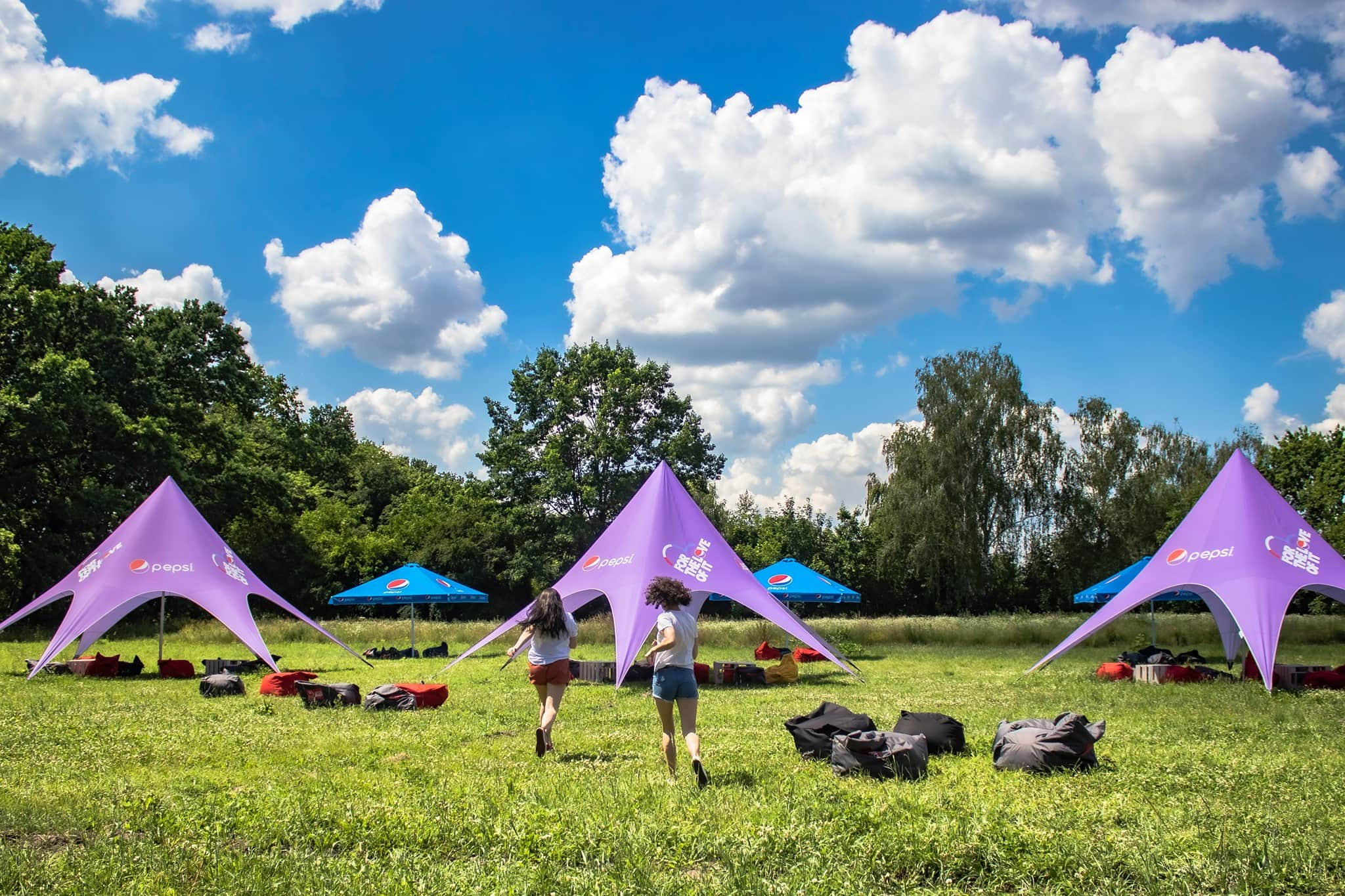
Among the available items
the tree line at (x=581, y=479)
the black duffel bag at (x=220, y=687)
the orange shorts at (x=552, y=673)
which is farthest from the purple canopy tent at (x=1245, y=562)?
the tree line at (x=581, y=479)

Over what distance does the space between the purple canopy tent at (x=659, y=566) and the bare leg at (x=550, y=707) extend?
187 inches

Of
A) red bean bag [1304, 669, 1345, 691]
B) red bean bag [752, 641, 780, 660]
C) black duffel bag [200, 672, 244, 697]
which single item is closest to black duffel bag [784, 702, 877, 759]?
black duffel bag [200, 672, 244, 697]

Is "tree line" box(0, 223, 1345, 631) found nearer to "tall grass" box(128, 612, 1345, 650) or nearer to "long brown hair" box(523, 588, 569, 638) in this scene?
"tall grass" box(128, 612, 1345, 650)

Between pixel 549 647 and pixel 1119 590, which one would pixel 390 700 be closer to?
pixel 549 647

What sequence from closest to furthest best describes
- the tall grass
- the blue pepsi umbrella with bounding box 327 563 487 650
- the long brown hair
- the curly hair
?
the curly hair
the long brown hair
the blue pepsi umbrella with bounding box 327 563 487 650
the tall grass

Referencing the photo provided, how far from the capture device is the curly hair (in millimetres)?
7059

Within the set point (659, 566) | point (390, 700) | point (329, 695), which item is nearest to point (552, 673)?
point (390, 700)

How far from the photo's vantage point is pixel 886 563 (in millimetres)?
40500

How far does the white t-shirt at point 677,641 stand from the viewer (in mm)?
6871

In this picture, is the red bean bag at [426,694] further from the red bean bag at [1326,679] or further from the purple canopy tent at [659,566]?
the red bean bag at [1326,679]

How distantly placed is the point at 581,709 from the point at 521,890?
7.13 m

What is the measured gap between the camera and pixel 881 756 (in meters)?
6.91

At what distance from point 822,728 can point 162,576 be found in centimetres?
1250

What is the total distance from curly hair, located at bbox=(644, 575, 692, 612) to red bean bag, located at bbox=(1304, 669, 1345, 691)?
11599 mm
